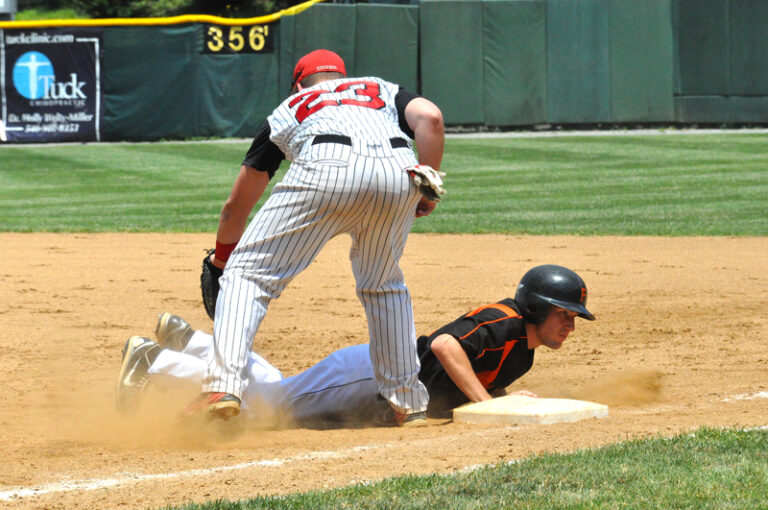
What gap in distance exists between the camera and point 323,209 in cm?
357

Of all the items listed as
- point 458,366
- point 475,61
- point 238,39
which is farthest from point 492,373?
point 475,61

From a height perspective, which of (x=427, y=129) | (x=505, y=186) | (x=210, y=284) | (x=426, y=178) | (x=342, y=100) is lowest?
(x=505, y=186)

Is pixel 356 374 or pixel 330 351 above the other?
pixel 356 374

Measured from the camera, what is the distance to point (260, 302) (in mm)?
3666

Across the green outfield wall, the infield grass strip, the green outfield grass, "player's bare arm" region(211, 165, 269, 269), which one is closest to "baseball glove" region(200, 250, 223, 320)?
"player's bare arm" region(211, 165, 269, 269)

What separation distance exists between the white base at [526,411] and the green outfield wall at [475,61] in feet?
51.3

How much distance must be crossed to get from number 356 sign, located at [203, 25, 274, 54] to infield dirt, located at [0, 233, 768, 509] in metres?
9.50

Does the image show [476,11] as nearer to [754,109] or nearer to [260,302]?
[754,109]

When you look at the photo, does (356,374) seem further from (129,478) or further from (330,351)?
(330,351)

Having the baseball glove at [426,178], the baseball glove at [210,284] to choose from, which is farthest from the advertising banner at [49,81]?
the baseball glove at [426,178]

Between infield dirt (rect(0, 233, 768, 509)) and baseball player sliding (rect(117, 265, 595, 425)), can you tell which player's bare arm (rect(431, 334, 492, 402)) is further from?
infield dirt (rect(0, 233, 768, 509))

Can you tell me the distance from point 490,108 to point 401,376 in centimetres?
1668

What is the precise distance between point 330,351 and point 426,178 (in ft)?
7.46

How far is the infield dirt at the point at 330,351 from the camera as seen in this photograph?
330 centimetres
